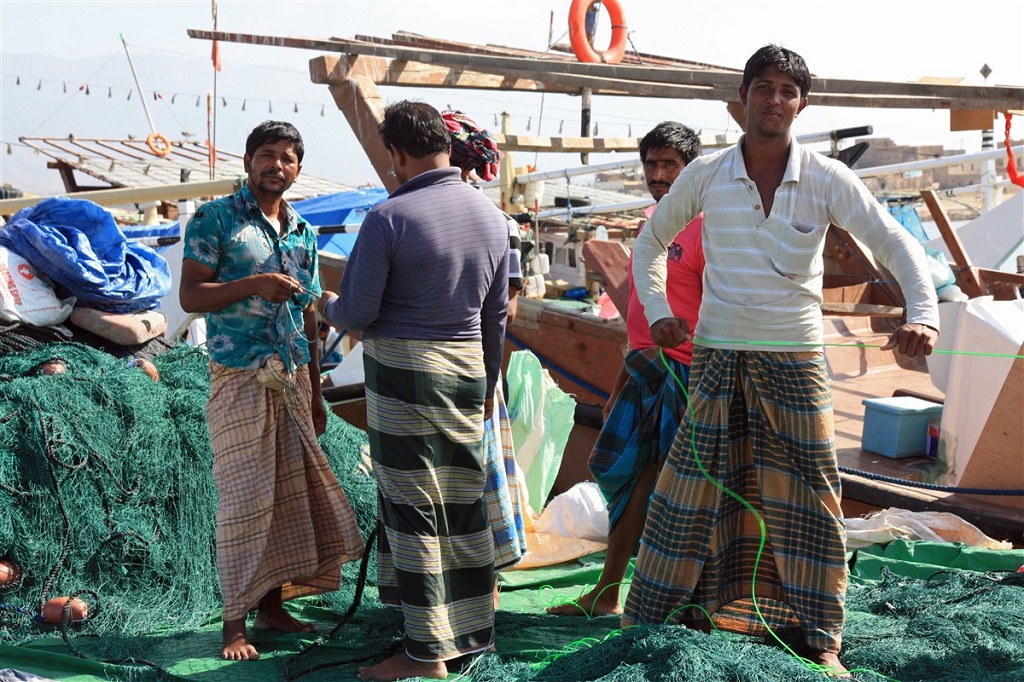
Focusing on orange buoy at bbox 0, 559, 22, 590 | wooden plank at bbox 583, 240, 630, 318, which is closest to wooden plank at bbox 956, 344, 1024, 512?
wooden plank at bbox 583, 240, 630, 318

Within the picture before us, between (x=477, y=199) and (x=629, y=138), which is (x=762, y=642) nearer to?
(x=477, y=199)

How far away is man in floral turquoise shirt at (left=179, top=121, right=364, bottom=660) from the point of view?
3625 millimetres

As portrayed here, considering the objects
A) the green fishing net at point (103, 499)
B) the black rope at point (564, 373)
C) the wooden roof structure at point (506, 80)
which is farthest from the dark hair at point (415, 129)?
the black rope at point (564, 373)

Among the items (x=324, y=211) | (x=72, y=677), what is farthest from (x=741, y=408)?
(x=324, y=211)

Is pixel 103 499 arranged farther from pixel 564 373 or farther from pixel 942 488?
pixel 942 488

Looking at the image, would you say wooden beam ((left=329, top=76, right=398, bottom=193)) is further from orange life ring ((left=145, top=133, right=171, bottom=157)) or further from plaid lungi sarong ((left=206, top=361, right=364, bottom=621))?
orange life ring ((left=145, top=133, right=171, bottom=157))

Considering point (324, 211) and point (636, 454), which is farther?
point (324, 211)

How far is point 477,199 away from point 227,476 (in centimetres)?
134

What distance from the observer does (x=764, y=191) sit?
3.24 meters

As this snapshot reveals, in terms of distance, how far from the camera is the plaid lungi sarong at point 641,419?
3.90m

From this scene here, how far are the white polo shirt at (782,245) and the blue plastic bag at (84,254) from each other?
302 centimetres

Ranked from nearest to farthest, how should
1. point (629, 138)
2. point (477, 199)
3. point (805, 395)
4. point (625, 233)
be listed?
point (805, 395)
point (477, 199)
point (629, 138)
point (625, 233)

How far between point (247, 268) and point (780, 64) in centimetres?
194

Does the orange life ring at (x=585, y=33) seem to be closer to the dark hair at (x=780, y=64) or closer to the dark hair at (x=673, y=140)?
the dark hair at (x=673, y=140)
